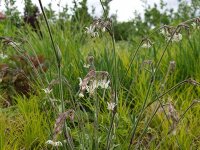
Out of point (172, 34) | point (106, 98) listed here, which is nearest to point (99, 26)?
point (172, 34)

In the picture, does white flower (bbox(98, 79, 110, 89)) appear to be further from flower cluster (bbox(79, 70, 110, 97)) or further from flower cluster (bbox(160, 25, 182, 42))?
flower cluster (bbox(160, 25, 182, 42))

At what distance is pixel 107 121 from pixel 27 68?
1.55 meters

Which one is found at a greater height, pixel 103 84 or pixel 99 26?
pixel 99 26

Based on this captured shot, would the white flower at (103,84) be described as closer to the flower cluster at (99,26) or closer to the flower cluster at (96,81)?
the flower cluster at (96,81)

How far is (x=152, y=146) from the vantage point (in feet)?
8.77

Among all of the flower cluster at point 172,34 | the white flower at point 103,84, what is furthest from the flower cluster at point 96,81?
the flower cluster at point 172,34

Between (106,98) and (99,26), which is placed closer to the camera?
(99,26)

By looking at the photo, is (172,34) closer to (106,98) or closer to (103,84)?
(103,84)

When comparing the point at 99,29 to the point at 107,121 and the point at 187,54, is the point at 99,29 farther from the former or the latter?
the point at 187,54

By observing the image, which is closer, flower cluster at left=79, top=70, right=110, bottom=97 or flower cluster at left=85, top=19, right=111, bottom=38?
flower cluster at left=79, top=70, right=110, bottom=97

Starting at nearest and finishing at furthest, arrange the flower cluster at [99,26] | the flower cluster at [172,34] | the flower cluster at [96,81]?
the flower cluster at [96,81]
the flower cluster at [99,26]
the flower cluster at [172,34]

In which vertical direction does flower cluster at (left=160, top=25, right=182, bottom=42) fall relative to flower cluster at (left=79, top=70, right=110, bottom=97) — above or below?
above

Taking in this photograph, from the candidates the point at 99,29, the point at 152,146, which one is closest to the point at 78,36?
the point at 152,146

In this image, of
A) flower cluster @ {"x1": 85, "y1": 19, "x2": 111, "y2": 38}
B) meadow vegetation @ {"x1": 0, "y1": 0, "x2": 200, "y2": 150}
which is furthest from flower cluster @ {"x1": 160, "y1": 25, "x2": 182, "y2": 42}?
flower cluster @ {"x1": 85, "y1": 19, "x2": 111, "y2": 38}
